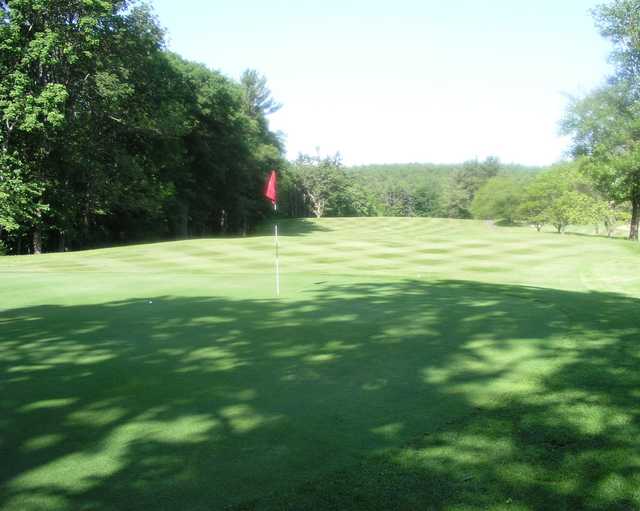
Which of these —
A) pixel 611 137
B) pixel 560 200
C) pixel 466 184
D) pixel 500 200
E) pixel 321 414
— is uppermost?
pixel 466 184

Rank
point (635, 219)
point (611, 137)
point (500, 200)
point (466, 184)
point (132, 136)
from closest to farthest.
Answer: point (611, 137) → point (132, 136) → point (635, 219) → point (500, 200) → point (466, 184)

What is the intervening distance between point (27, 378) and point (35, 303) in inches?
197

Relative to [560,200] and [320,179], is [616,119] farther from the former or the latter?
[320,179]

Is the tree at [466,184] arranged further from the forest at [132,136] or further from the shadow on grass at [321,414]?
the shadow on grass at [321,414]

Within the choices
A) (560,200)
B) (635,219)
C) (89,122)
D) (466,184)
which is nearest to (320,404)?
(89,122)

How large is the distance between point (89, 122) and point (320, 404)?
33.2 m

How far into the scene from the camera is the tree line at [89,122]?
27.6m

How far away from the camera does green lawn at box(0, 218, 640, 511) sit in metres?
2.96

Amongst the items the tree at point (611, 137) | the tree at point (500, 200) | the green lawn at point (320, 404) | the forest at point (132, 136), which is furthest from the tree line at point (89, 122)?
the tree at point (500, 200)

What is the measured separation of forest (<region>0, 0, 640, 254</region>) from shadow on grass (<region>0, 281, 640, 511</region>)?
24.7m

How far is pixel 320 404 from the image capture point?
13.5 ft

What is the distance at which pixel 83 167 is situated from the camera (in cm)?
3266

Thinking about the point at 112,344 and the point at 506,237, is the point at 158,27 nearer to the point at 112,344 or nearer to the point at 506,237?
the point at 506,237

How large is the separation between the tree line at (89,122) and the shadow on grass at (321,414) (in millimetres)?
24748
